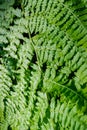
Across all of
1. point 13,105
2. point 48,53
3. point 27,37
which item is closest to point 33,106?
point 13,105

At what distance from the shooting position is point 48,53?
5.83 ft

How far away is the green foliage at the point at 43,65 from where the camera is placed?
1.67 m

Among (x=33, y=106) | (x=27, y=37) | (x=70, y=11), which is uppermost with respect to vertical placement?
(x=27, y=37)

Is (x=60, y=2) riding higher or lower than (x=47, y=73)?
higher

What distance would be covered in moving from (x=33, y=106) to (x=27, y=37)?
1.45 feet

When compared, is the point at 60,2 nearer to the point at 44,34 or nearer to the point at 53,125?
the point at 44,34

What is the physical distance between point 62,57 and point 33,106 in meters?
0.34

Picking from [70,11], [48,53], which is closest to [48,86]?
[48,53]

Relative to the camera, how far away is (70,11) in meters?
1.71

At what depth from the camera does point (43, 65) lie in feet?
6.16

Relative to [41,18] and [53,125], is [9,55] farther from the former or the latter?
[53,125]

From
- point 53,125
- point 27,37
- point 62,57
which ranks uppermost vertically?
point 27,37

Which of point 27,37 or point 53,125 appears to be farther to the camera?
point 27,37

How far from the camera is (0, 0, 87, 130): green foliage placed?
5.46 feet
